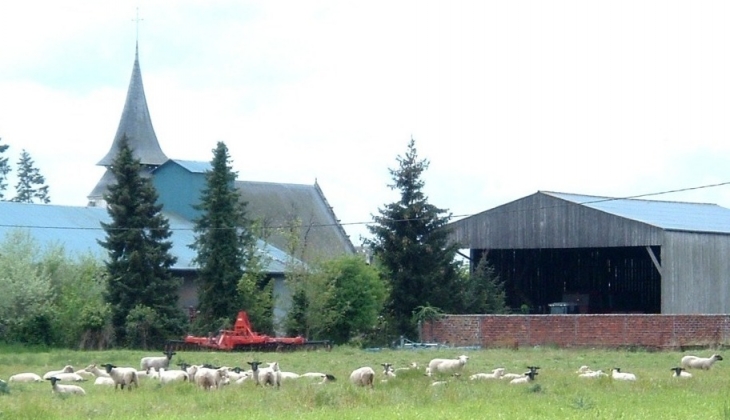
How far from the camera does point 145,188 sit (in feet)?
161

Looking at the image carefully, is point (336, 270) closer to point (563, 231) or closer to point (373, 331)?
point (373, 331)

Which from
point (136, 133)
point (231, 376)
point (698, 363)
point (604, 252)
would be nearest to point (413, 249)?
point (604, 252)

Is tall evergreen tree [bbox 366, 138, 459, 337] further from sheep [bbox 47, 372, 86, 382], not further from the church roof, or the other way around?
the church roof

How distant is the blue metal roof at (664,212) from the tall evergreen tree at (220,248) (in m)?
15.6

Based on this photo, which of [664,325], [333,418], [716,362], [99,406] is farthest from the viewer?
[664,325]

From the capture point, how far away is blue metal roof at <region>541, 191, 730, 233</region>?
54.0 m

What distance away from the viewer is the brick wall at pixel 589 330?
42.6 meters

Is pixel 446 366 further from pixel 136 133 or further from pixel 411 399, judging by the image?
pixel 136 133

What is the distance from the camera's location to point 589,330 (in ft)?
144

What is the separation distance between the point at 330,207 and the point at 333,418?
60.9m

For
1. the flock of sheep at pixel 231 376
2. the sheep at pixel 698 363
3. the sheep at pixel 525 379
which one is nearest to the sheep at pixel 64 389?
the flock of sheep at pixel 231 376

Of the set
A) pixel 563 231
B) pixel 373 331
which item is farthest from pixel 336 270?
pixel 563 231

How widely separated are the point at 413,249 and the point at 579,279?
48.9ft

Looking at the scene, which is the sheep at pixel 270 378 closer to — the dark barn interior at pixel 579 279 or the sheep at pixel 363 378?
the sheep at pixel 363 378
